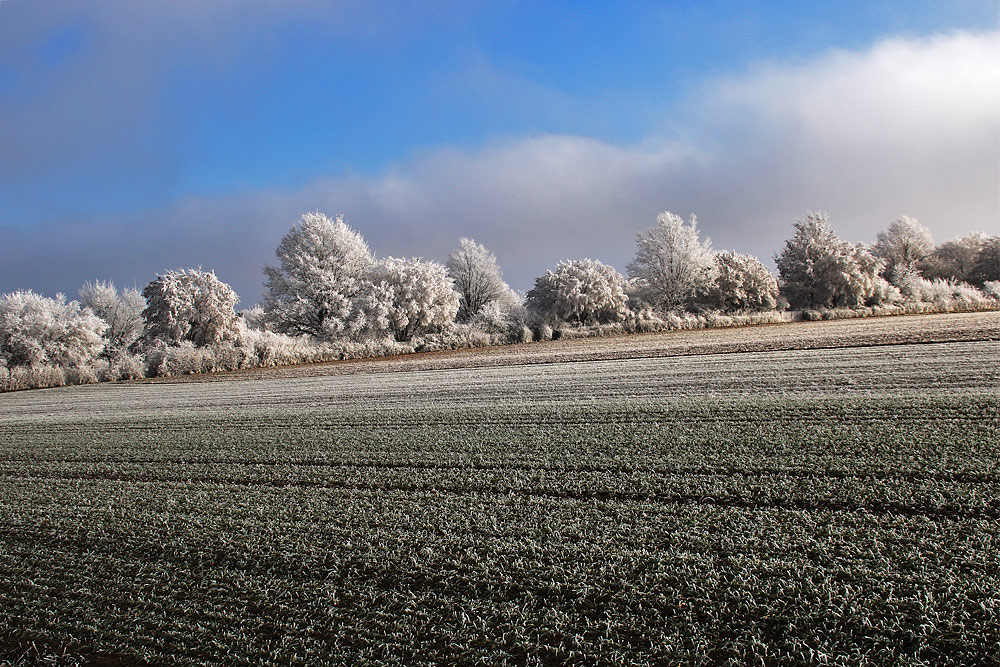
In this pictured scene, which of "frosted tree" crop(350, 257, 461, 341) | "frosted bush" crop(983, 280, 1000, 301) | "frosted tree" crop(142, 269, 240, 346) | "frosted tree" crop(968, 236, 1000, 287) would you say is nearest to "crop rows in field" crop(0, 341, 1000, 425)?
"frosted tree" crop(142, 269, 240, 346)

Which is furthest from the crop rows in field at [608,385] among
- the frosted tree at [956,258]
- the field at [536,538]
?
the frosted tree at [956,258]

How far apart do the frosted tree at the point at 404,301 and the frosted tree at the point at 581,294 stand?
5.08 meters

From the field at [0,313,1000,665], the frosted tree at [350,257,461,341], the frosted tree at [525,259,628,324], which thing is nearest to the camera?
the field at [0,313,1000,665]

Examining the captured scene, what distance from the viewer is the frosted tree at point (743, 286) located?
103 feet

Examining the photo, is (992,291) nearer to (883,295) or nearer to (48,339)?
(883,295)

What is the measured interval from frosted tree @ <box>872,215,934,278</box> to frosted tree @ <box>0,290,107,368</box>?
51133 mm

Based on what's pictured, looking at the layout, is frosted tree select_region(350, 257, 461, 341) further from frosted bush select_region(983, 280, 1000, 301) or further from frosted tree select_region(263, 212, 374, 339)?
frosted bush select_region(983, 280, 1000, 301)

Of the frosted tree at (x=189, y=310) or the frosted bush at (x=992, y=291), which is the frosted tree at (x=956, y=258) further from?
the frosted tree at (x=189, y=310)

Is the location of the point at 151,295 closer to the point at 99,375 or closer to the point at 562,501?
the point at 99,375

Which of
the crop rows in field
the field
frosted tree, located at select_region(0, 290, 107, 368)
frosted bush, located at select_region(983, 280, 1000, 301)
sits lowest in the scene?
the field

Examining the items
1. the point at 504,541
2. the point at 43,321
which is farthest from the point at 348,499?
the point at 43,321

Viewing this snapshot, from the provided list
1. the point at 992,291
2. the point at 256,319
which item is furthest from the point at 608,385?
the point at 992,291

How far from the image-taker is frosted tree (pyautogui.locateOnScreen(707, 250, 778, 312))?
3150 cm

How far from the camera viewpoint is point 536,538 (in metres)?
3.09
